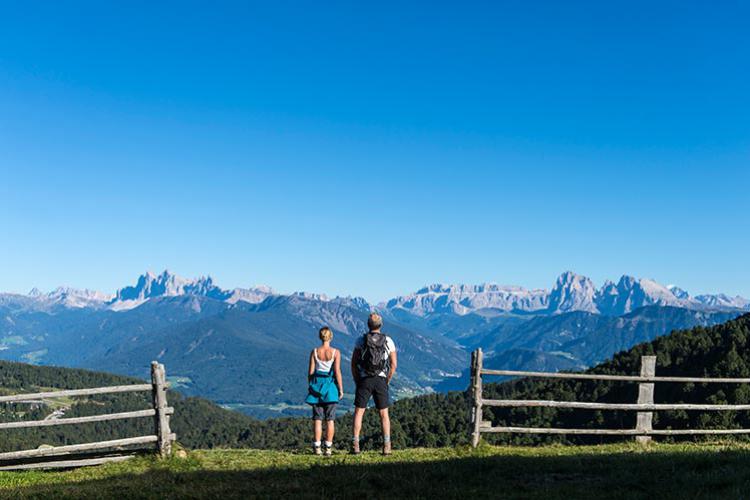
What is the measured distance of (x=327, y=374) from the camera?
14.3 meters

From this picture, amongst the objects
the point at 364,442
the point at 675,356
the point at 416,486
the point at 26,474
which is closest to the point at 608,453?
the point at 416,486

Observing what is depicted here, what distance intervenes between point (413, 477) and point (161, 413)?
6.93 m

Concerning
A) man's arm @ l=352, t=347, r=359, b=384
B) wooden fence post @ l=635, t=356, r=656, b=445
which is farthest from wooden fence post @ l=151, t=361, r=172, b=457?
wooden fence post @ l=635, t=356, r=656, b=445

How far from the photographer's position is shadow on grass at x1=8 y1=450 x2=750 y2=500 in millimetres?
9930

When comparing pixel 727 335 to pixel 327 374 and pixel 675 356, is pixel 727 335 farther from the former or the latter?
pixel 327 374

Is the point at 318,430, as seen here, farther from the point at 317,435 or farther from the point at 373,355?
the point at 373,355

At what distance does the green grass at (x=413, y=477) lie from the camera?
32.8 ft

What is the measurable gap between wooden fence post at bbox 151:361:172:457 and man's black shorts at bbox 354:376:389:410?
4.83 metres

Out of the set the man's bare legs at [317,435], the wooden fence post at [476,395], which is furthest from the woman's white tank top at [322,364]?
the wooden fence post at [476,395]

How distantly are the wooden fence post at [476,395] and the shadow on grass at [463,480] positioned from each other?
2.19 m

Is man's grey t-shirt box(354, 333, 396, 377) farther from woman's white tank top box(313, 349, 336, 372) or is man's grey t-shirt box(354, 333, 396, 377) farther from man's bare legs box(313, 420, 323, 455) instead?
man's bare legs box(313, 420, 323, 455)

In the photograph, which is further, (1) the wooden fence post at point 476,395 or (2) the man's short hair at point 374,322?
(1) the wooden fence post at point 476,395

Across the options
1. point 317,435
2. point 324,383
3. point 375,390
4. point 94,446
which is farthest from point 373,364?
point 94,446

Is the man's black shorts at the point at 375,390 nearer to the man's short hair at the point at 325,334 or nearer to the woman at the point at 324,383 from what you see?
the woman at the point at 324,383
